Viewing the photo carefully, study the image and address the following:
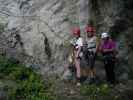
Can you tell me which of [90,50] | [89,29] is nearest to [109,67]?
[90,50]

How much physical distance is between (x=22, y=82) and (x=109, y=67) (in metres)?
2.67

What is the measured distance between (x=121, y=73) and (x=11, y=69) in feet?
11.5

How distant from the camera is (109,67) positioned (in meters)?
12.7

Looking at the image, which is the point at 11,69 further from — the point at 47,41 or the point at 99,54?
the point at 99,54

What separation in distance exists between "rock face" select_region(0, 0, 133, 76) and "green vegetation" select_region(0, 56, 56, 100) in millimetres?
492

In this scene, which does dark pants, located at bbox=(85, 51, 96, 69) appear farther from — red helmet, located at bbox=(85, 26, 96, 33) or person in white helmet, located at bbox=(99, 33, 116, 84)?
red helmet, located at bbox=(85, 26, 96, 33)

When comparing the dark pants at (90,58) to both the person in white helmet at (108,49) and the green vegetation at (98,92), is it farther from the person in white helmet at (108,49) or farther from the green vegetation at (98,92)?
the green vegetation at (98,92)

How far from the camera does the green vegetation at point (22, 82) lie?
1202 centimetres

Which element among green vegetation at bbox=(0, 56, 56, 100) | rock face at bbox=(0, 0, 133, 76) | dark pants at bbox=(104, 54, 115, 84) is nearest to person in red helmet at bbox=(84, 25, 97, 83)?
dark pants at bbox=(104, 54, 115, 84)

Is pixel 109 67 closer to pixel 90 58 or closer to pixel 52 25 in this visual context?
pixel 90 58

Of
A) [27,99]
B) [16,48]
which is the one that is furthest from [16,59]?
[27,99]

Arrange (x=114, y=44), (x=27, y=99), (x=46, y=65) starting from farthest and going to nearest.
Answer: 1. (x=46, y=65)
2. (x=114, y=44)
3. (x=27, y=99)

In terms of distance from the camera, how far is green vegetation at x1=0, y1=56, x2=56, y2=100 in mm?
12023

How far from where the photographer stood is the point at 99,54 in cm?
1313
